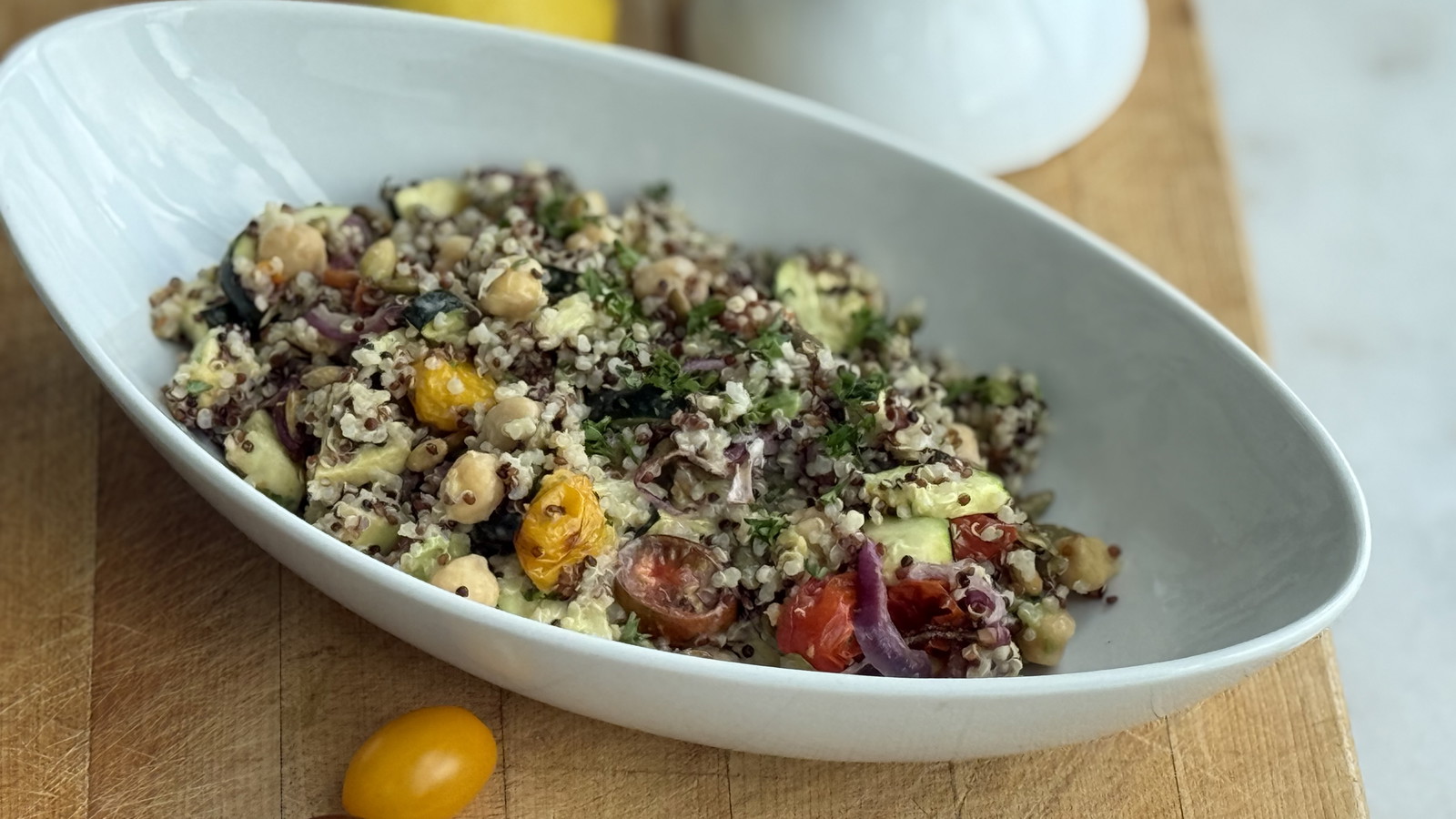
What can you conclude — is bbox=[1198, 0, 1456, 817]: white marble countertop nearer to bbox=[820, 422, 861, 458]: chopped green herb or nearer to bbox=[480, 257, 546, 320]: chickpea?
bbox=[820, 422, 861, 458]: chopped green herb

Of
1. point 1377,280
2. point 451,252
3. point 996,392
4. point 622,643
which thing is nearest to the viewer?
point 622,643

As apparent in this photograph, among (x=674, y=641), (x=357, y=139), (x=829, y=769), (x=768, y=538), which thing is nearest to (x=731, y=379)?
(x=768, y=538)

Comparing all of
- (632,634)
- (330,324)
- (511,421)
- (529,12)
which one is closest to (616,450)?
(511,421)

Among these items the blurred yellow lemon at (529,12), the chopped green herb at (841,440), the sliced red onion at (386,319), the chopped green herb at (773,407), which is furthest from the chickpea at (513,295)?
the blurred yellow lemon at (529,12)

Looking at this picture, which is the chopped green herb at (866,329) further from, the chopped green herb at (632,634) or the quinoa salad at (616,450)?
the chopped green herb at (632,634)

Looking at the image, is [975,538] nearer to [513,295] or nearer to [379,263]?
[513,295]

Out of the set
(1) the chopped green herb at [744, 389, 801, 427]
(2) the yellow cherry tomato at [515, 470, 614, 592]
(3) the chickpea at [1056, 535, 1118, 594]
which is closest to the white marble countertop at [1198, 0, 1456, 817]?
(3) the chickpea at [1056, 535, 1118, 594]
